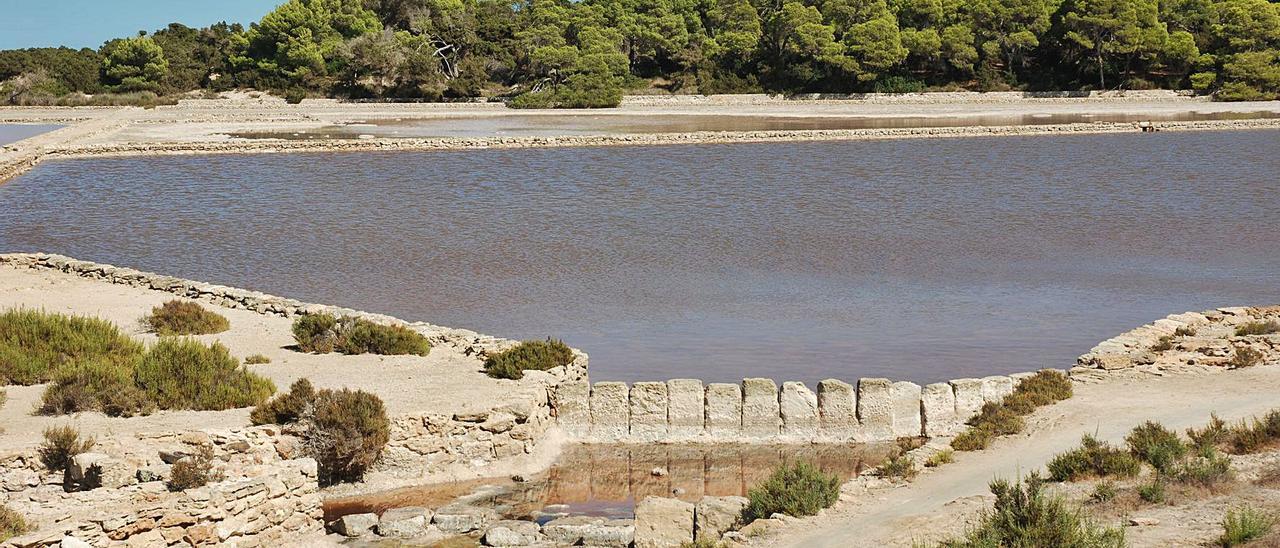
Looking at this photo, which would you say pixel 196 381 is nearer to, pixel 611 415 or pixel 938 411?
pixel 611 415

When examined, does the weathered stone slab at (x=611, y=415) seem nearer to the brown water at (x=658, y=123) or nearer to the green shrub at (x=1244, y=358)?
the green shrub at (x=1244, y=358)

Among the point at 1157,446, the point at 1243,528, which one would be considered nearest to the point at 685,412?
the point at 1157,446

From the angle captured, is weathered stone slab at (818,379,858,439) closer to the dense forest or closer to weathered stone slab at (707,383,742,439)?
weathered stone slab at (707,383,742,439)

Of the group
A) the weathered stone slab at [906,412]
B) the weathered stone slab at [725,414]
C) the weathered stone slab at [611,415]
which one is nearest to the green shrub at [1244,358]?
the weathered stone slab at [906,412]

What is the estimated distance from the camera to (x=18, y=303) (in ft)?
59.9

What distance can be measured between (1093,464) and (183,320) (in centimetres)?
1084

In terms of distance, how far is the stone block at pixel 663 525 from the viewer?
984 cm

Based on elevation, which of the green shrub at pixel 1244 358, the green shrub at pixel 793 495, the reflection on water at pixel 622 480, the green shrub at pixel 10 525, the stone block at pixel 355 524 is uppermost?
the green shrub at pixel 10 525

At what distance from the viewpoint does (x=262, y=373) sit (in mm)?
14047

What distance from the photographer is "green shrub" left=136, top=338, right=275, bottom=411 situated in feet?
41.3

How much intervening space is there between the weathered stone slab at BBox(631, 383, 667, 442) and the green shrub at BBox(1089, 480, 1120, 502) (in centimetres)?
450

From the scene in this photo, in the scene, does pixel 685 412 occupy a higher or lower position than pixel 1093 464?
lower

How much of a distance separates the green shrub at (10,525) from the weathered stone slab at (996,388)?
861cm

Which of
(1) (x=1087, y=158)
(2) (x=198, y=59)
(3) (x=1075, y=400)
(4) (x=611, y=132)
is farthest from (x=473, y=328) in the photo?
(2) (x=198, y=59)
